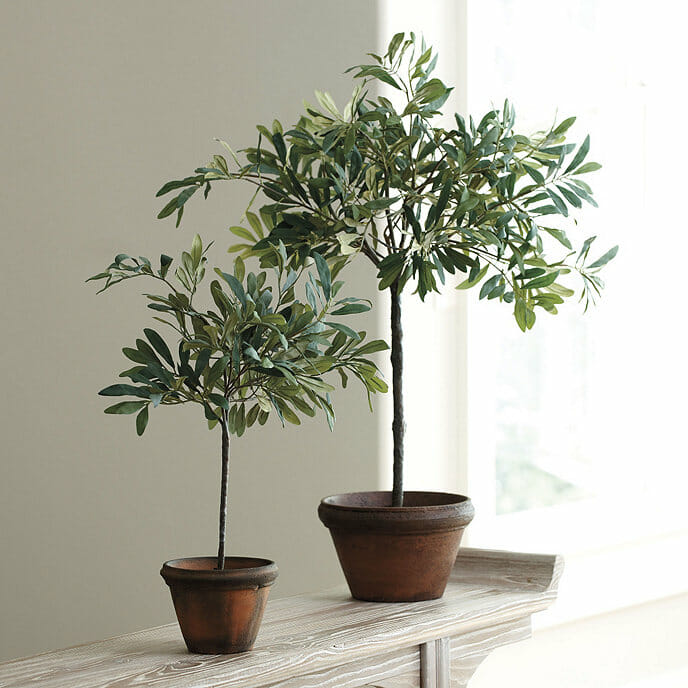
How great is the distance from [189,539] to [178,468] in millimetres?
131

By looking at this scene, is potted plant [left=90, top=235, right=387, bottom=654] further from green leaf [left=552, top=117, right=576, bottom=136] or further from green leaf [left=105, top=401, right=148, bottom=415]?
green leaf [left=552, top=117, right=576, bottom=136]

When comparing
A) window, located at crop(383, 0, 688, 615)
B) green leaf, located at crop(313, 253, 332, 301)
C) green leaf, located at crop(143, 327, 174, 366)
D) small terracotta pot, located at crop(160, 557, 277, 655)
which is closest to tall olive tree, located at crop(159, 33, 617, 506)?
green leaf, located at crop(313, 253, 332, 301)

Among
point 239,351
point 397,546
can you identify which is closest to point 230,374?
point 239,351

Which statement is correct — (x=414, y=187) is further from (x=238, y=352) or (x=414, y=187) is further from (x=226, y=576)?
(x=226, y=576)

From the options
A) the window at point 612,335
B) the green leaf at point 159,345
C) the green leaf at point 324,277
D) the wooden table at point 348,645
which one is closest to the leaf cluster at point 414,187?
the green leaf at point 324,277

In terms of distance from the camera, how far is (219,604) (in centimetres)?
125

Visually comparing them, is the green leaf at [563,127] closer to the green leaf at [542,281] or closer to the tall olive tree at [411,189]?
the tall olive tree at [411,189]

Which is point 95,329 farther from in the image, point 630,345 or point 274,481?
Answer: point 630,345

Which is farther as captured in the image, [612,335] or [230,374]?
[612,335]

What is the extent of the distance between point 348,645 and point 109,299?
0.76 metres

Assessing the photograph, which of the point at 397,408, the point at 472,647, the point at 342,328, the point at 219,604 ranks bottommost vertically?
the point at 472,647

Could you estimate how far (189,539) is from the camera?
73.7 inches

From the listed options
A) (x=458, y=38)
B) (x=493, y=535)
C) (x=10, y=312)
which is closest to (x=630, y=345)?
(x=493, y=535)

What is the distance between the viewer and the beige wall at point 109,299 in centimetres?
167
